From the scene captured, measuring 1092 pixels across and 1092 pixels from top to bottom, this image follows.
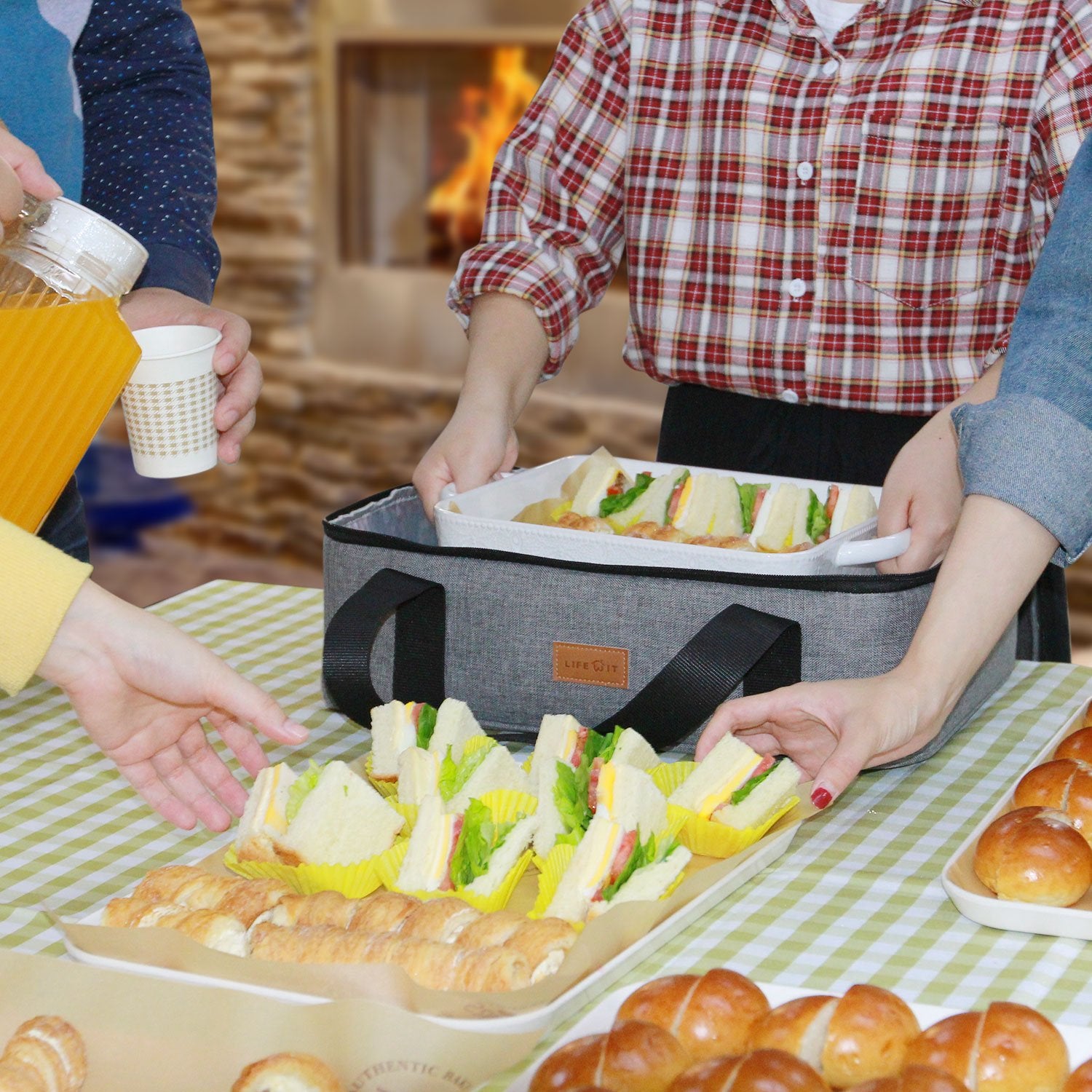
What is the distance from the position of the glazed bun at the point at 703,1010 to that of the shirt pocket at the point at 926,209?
1.03 m

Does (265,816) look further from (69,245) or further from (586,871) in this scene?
(69,245)

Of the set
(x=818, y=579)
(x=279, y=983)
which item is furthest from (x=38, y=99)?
(x=279, y=983)

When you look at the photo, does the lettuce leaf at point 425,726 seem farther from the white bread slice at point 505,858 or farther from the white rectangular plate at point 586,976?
the white rectangular plate at point 586,976

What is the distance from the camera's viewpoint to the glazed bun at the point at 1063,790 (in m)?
1.02

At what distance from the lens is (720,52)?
1648 millimetres

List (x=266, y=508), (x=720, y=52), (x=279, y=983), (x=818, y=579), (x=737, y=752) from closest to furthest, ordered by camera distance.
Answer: (x=279, y=983), (x=737, y=752), (x=818, y=579), (x=720, y=52), (x=266, y=508)

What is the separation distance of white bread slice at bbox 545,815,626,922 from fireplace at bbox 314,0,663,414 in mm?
2685

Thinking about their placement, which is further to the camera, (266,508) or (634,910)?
(266,508)

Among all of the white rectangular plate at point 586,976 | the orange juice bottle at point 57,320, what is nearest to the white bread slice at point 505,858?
the white rectangular plate at point 586,976

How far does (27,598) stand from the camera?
901 millimetres

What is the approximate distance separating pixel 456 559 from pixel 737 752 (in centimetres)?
33

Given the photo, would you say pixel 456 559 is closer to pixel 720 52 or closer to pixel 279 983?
pixel 279 983

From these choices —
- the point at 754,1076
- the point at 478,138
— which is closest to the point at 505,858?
the point at 754,1076

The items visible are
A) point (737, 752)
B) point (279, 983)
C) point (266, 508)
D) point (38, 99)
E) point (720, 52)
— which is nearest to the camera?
point (279, 983)
